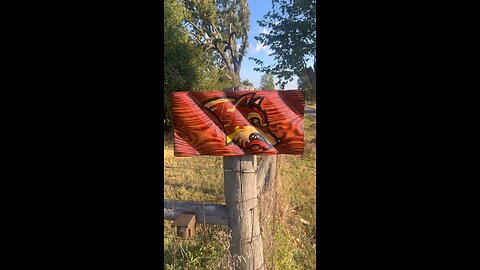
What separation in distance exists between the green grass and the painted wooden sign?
0.71 ft

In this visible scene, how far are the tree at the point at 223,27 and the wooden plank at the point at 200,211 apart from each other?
75 centimetres

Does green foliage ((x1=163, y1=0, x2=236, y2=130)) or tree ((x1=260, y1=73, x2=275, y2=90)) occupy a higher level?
green foliage ((x1=163, y1=0, x2=236, y2=130))

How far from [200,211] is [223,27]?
3.66 ft

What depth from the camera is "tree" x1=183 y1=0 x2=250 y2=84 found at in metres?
1.75

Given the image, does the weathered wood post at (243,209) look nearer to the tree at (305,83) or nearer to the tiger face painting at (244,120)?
the tiger face painting at (244,120)

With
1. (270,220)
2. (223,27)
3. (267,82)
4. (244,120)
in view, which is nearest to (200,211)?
(270,220)

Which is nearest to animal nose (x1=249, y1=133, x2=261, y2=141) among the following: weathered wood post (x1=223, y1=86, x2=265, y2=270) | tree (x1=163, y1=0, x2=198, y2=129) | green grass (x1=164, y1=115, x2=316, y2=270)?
weathered wood post (x1=223, y1=86, x2=265, y2=270)

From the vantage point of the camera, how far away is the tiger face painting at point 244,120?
1495 mm

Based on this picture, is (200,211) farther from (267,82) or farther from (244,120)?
(267,82)

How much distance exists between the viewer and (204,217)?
1665mm

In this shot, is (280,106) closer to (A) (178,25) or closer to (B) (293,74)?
(B) (293,74)

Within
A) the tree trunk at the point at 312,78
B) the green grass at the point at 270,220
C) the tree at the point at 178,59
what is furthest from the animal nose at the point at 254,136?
the tree at the point at 178,59

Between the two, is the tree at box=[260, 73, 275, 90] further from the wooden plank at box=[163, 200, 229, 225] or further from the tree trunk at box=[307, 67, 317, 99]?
the wooden plank at box=[163, 200, 229, 225]

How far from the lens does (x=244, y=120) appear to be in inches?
59.6
